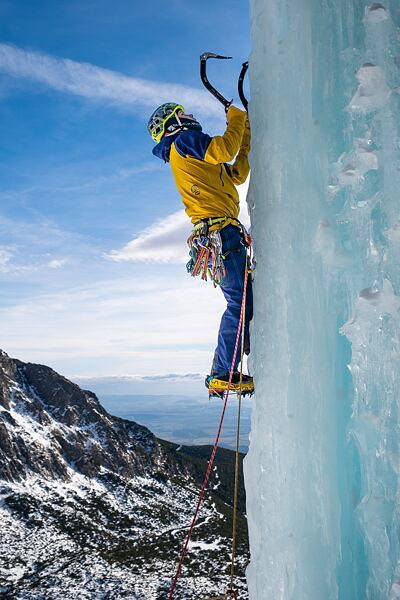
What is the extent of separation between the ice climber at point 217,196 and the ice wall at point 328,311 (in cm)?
60

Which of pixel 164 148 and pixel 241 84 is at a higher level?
pixel 241 84

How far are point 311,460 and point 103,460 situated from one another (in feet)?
316

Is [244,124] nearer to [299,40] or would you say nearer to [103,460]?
[299,40]

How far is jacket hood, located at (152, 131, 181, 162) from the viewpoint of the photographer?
4031mm

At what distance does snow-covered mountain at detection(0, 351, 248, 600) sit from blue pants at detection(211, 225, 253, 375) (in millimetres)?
46886

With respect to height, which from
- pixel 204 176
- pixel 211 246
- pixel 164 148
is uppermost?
pixel 164 148

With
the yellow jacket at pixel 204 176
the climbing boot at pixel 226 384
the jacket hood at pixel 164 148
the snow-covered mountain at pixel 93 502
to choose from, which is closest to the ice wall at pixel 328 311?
the climbing boot at pixel 226 384

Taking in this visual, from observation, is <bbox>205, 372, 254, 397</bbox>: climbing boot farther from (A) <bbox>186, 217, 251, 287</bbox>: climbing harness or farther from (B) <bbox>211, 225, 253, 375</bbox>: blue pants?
(A) <bbox>186, 217, 251, 287</bbox>: climbing harness

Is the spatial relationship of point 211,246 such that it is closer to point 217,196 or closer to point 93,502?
point 217,196

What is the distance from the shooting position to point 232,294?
12.5ft

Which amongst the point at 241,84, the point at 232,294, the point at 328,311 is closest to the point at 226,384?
the point at 232,294

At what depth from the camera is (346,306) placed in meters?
2.65

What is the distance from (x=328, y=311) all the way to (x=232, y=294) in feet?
3.83

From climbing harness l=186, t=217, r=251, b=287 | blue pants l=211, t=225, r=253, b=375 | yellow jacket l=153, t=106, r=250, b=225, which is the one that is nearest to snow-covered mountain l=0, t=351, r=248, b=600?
blue pants l=211, t=225, r=253, b=375
